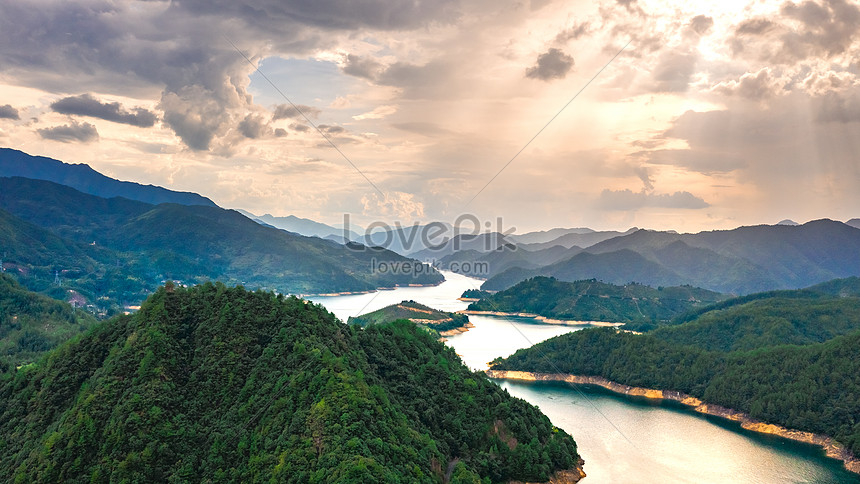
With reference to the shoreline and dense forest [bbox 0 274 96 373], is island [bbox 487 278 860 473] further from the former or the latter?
dense forest [bbox 0 274 96 373]

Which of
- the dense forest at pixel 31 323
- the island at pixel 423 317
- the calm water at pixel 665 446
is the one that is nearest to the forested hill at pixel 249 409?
the calm water at pixel 665 446

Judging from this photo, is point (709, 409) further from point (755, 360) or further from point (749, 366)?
point (755, 360)

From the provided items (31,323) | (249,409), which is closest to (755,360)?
(249,409)

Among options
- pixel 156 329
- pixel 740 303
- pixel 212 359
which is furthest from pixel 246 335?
pixel 740 303

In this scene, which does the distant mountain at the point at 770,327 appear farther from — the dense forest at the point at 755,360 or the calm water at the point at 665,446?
the calm water at the point at 665,446

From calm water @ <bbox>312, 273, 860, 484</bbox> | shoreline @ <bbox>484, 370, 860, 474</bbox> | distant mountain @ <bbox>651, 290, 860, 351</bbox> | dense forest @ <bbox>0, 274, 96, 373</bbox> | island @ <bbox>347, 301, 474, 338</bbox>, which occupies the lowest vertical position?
dense forest @ <bbox>0, 274, 96, 373</bbox>

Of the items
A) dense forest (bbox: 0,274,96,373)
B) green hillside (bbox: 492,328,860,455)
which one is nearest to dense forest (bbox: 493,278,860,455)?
green hillside (bbox: 492,328,860,455)
